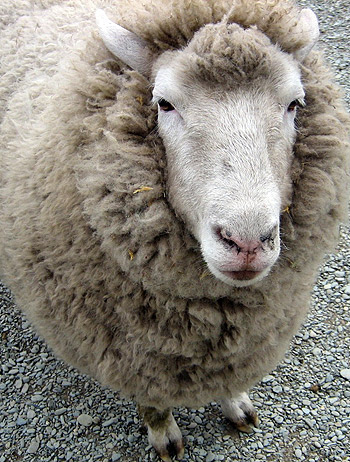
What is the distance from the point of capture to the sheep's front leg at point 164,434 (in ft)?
8.75

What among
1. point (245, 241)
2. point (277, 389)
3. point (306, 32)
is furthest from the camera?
point (277, 389)

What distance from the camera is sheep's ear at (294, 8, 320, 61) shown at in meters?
1.97

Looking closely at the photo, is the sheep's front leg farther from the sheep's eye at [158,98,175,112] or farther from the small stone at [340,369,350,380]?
the sheep's eye at [158,98,175,112]

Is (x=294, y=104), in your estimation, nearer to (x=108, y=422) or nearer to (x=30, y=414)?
(x=108, y=422)

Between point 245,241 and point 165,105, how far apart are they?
2.16ft

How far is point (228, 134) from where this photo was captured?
5.46 feet

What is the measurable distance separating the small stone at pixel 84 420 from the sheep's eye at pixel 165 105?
2049mm

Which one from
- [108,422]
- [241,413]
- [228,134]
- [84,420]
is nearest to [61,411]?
A: [84,420]

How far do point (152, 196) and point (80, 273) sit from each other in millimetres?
537

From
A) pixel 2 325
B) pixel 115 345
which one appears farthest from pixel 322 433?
pixel 2 325

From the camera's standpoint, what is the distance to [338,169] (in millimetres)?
2018

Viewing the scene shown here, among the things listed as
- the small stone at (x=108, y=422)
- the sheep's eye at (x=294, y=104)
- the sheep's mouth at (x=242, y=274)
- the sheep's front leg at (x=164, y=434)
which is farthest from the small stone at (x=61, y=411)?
the sheep's eye at (x=294, y=104)

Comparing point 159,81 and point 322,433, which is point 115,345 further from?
point 322,433

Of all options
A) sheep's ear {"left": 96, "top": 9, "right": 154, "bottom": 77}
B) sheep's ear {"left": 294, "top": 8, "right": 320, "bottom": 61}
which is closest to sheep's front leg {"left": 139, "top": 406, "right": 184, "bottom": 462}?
sheep's ear {"left": 96, "top": 9, "right": 154, "bottom": 77}
